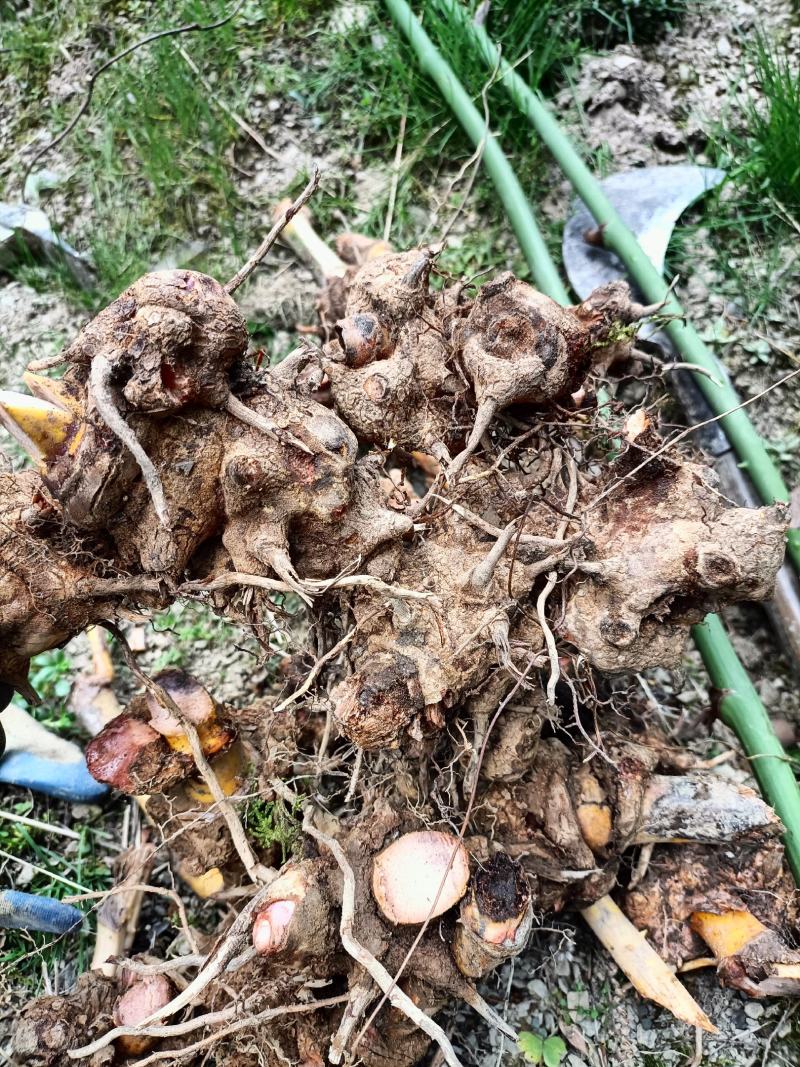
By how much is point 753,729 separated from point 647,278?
88 centimetres

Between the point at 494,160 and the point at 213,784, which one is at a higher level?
the point at 494,160

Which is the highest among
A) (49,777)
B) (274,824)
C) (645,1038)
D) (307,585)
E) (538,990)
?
(307,585)

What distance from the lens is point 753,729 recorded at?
51.7 inches

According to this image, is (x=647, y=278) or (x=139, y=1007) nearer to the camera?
(x=139, y=1007)

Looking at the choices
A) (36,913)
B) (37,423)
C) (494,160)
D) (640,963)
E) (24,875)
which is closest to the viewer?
(37,423)

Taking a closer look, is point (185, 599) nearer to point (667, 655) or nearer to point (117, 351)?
point (117, 351)

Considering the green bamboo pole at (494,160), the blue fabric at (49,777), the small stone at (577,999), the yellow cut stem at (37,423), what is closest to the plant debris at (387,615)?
the yellow cut stem at (37,423)

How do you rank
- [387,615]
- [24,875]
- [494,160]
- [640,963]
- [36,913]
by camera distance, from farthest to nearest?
[494,160], [24,875], [36,913], [640,963], [387,615]

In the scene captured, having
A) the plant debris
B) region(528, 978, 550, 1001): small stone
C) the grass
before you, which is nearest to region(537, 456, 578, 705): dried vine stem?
the plant debris

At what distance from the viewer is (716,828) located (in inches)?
48.0

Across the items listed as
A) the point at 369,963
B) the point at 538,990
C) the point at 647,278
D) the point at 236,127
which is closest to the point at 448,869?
the point at 369,963

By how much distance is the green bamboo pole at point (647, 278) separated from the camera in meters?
1.49

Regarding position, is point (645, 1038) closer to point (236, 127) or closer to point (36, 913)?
point (36, 913)

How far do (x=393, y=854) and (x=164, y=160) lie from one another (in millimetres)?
1728
